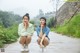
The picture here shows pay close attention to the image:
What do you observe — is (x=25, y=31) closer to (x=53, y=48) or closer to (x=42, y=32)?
(x=42, y=32)

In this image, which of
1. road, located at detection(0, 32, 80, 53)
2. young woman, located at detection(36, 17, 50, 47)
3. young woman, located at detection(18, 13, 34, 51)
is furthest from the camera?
road, located at detection(0, 32, 80, 53)

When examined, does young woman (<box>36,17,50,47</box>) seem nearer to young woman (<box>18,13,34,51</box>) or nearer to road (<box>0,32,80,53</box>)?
young woman (<box>18,13,34,51</box>)

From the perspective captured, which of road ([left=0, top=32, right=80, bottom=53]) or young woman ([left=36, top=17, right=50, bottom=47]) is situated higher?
young woman ([left=36, top=17, right=50, bottom=47])

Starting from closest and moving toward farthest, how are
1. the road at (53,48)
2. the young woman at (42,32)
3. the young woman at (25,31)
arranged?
the young woman at (42,32), the young woman at (25,31), the road at (53,48)

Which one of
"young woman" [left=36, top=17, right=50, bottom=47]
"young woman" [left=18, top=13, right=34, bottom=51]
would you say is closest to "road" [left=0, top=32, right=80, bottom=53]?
"young woman" [left=18, top=13, right=34, bottom=51]

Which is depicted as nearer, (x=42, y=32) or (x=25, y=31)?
(x=42, y=32)

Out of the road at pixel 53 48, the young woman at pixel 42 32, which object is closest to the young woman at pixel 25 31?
the young woman at pixel 42 32

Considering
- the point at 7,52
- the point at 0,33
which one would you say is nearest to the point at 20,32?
the point at 7,52

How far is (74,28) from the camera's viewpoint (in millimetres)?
30688

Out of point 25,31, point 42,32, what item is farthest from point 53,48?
point 42,32

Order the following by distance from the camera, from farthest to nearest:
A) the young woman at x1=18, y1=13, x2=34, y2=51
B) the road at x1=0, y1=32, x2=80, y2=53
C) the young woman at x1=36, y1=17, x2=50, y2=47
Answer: the road at x1=0, y1=32, x2=80, y2=53
the young woman at x1=18, y1=13, x2=34, y2=51
the young woman at x1=36, y1=17, x2=50, y2=47

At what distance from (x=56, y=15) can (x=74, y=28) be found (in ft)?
172

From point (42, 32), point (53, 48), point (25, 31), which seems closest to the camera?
point (42, 32)

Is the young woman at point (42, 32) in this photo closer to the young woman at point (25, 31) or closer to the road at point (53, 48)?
the young woman at point (25, 31)
